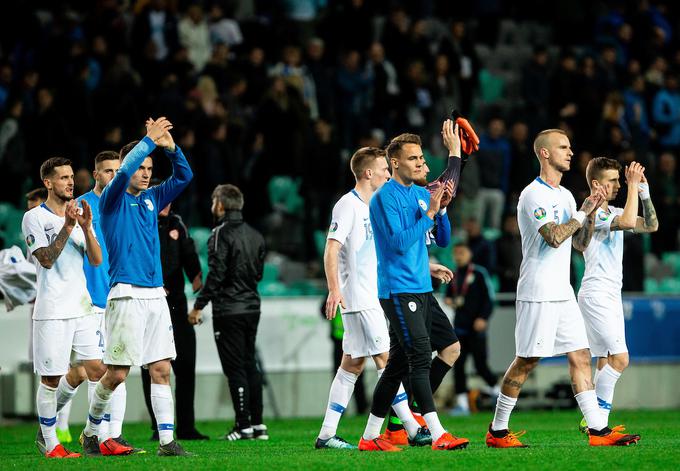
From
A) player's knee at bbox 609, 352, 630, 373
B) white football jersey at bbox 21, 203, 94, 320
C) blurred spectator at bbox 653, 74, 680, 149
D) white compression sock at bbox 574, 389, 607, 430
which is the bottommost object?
white compression sock at bbox 574, 389, 607, 430

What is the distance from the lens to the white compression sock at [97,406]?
32.3ft

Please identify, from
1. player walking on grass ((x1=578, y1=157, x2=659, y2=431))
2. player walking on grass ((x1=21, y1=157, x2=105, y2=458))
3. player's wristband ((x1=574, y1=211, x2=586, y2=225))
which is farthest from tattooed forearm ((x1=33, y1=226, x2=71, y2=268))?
player walking on grass ((x1=578, y1=157, x2=659, y2=431))

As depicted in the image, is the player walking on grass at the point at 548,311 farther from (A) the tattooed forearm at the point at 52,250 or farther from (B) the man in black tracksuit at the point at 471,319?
(B) the man in black tracksuit at the point at 471,319

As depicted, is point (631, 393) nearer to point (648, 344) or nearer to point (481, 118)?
point (648, 344)

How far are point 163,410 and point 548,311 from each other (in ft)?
9.95

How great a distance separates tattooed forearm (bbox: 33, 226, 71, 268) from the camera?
9781mm

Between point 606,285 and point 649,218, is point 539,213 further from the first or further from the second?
point 606,285

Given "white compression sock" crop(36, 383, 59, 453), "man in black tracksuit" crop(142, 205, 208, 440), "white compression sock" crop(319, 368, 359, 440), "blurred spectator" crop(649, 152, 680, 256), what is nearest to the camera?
"white compression sock" crop(319, 368, 359, 440)

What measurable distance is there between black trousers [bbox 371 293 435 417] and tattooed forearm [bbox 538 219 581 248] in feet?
3.36

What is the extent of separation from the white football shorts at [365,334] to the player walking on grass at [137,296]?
1491 millimetres

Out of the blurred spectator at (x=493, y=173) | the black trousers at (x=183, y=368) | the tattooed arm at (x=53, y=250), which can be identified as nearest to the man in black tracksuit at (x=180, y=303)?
the black trousers at (x=183, y=368)

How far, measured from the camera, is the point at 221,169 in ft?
58.7

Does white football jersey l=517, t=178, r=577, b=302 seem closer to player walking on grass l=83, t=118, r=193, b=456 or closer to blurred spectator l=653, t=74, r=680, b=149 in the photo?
player walking on grass l=83, t=118, r=193, b=456

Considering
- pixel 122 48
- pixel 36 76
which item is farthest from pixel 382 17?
pixel 36 76
